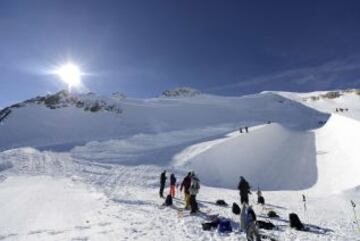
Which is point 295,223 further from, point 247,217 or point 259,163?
point 259,163

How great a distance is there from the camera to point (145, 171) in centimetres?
2995

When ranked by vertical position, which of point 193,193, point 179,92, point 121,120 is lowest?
point 193,193

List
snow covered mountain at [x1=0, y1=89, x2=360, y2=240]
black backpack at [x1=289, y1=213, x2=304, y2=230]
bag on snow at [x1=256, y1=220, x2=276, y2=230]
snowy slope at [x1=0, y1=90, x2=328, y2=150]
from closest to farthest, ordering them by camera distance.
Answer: bag on snow at [x1=256, y1=220, x2=276, y2=230]
black backpack at [x1=289, y1=213, x2=304, y2=230]
snow covered mountain at [x1=0, y1=89, x2=360, y2=240]
snowy slope at [x1=0, y1=90, x2=328, y2=150]

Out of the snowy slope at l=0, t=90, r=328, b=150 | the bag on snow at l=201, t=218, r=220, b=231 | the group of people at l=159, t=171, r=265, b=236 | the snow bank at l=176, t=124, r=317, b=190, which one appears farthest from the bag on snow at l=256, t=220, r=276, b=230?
the snowy slope at l=0, t=90, r=328, b=150

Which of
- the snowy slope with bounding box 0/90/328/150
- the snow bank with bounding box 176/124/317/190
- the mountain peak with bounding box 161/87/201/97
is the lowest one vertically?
the snow bank with bounding box 176/124/317/190

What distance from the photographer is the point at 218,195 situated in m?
22.3

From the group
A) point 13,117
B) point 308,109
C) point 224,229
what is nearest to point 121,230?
point 224,229

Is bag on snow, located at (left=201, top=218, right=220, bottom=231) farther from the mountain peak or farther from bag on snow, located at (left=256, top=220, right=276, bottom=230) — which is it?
the mountain peak

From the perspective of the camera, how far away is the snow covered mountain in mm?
13688

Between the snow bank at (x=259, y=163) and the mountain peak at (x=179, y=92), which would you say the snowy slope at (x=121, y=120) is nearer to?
the snow bank at (x=259, y=163)

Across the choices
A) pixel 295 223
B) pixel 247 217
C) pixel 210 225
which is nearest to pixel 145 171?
pixel 210 225

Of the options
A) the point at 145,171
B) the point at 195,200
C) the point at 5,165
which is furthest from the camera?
the point at 5,165

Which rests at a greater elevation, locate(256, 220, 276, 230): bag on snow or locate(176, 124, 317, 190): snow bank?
locate(176, 124, 317, 190): snow bank

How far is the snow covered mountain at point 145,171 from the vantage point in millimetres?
13688
